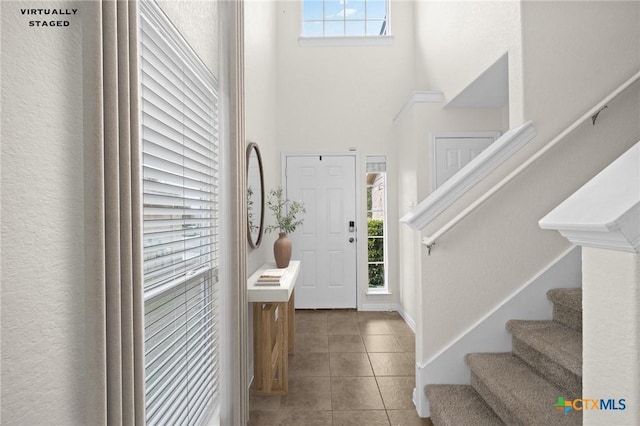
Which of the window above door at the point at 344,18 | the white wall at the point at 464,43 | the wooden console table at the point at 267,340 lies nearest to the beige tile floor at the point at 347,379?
the wooden console table at the point at 267,340

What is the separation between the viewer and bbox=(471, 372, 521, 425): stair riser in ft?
5.40

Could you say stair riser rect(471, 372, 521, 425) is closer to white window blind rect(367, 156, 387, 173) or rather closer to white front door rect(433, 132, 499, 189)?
white front door rect(433, 132, 499, 189)

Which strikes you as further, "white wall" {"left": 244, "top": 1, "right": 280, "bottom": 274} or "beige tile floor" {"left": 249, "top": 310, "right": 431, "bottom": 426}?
"white wall" {"left": 244, "top": 1, "right": 280, "bottom": 274}

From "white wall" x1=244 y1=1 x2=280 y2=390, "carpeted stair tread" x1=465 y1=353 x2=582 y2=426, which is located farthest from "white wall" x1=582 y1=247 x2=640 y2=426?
"white wall" x1=244 y1=1 x2=280 y2=390

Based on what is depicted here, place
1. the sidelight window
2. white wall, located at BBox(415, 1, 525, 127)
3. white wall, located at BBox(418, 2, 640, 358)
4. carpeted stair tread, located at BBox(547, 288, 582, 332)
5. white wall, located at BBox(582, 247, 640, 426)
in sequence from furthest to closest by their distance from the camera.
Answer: the sidelight window, white wall, located at BBox(415, 1, 525, 127), white wall, located at BBox(418, 2, 640, 358), carpeted stair tread, located at BBox(547, 288, 582, 332), white wall, located at BBox(582, 247, 640, 426)

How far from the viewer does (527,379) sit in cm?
180

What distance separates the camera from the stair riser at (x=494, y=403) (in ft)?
5.40

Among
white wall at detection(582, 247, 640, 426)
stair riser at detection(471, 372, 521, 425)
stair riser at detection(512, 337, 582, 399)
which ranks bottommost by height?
stair riser at detection(471, 372, 521, 425)

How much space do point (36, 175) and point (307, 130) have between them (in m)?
4.01

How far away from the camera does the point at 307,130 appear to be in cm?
462

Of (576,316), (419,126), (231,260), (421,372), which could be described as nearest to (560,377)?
(576,316)

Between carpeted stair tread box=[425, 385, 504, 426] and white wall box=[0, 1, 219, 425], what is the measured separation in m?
1.70

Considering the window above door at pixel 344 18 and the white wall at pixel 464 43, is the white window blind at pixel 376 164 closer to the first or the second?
the white wall at pixel 464 43

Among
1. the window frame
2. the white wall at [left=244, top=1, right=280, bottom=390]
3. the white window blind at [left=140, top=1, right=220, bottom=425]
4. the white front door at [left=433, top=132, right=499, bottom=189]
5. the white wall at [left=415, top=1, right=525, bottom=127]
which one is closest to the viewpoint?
the white window blind at [left=140, top=1, right=220, bottom=425]
